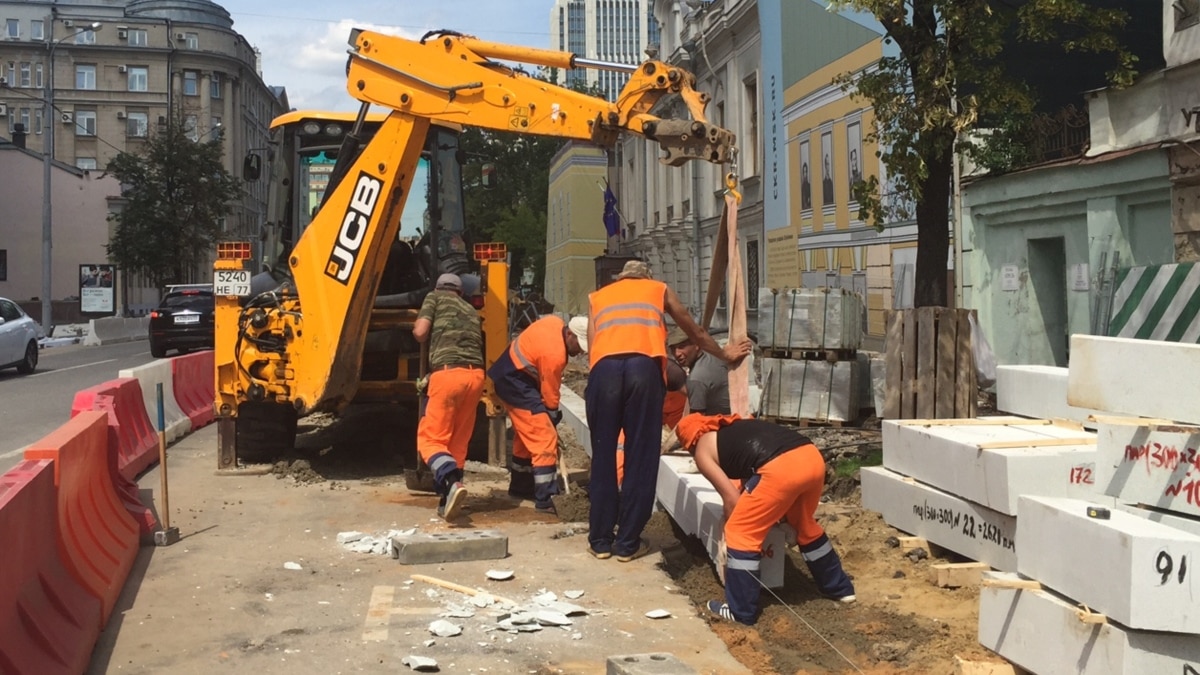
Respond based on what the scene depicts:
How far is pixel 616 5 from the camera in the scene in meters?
97.9

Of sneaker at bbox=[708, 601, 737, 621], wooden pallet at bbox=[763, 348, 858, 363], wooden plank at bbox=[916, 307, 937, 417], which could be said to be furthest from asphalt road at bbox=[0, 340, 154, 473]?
wooden plank at bbox=[916, 307, 937, 417]

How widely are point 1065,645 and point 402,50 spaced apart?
6.77m

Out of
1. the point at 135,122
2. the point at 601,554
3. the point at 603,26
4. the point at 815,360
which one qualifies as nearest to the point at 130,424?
the point at 601,554

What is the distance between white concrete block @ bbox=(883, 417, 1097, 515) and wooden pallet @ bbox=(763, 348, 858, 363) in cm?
527

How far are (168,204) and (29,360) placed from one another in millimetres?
24644

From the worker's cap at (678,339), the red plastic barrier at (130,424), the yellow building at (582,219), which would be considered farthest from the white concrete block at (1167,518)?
the yellow building at (582,219)

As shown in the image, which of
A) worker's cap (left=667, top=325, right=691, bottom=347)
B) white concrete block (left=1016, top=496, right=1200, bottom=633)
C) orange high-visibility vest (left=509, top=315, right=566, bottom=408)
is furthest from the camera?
orange high-visibility vest (left=509, top=315, right=566, bottom=408)

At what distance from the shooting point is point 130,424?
10.8m

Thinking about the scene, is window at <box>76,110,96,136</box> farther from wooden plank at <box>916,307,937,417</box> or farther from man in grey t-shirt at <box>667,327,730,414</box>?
man in grey t-shirt at <box>667,327,730,414</box>

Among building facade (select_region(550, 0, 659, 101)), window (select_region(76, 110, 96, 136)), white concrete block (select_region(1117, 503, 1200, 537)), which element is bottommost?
white concrete block (select_region(1117, 503, 1200, 537))

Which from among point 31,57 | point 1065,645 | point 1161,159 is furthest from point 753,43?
point 31,57

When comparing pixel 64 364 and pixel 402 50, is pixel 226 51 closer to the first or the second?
pixel 64 364

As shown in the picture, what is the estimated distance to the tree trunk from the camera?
35.2 feet

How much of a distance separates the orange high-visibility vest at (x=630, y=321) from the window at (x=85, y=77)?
75.9 meters
